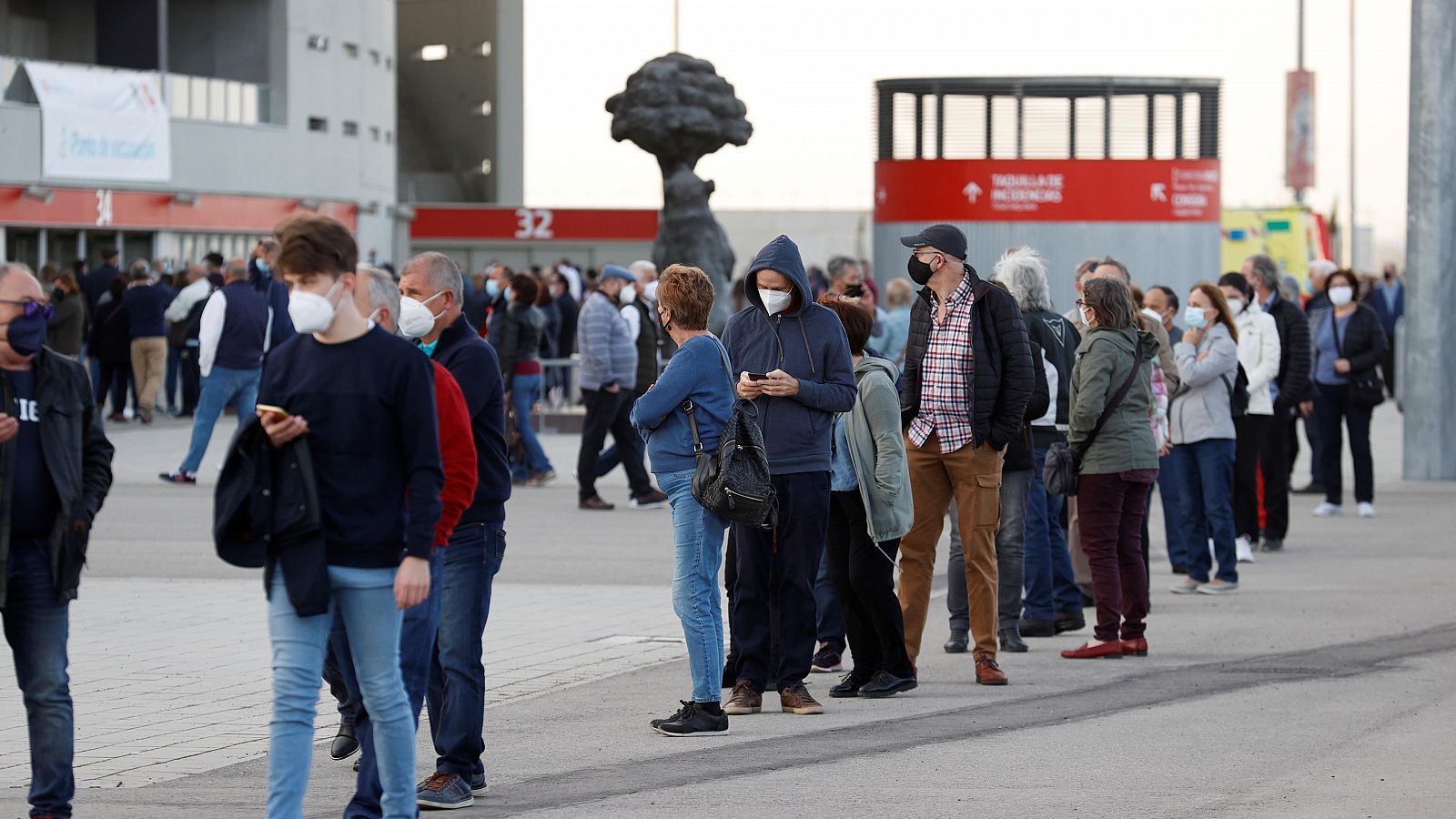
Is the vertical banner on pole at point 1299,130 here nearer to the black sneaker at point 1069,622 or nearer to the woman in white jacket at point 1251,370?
the woman in white jacket at point 1251,370

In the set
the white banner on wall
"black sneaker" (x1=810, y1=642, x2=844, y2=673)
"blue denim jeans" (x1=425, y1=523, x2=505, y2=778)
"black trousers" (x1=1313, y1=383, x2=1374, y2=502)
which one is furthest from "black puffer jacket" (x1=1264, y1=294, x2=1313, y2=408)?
the white banner on wall

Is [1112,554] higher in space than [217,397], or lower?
lower

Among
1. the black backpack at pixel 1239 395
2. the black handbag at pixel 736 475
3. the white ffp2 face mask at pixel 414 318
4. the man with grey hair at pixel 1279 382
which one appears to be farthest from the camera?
the man with grey hair at pixel 1279 382

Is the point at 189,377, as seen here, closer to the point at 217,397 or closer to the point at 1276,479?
the point at 217,397

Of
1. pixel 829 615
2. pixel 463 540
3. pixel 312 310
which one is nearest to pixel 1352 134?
pixel 829 615

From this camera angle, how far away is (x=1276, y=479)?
545 inches

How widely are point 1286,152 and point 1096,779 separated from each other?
35742mm

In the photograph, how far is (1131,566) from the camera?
9.65 m

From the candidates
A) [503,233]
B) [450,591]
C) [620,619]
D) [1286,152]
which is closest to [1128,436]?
[620,619]

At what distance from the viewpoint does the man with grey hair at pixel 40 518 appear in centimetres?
577

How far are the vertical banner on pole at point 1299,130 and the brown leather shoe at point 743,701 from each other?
34163 mm

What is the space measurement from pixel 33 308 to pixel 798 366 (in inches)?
122

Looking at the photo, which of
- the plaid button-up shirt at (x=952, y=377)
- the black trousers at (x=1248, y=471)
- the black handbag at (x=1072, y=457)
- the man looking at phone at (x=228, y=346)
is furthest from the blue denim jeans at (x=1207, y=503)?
the man looking at phone at (x=228, y=346)

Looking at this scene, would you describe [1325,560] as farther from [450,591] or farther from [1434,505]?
[450,591]
